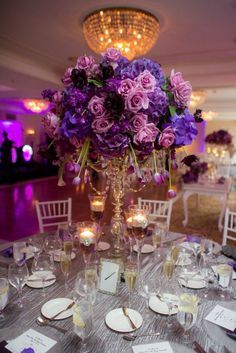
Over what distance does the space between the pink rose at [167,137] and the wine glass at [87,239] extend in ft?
2.06

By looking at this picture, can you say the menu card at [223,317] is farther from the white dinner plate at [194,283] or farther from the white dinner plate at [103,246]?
the white dinner plate at [103,246]

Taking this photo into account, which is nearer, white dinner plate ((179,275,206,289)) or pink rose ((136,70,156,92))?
pink rose ((136,70,156,92))

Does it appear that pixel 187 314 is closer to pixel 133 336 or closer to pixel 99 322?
pixel 133 336

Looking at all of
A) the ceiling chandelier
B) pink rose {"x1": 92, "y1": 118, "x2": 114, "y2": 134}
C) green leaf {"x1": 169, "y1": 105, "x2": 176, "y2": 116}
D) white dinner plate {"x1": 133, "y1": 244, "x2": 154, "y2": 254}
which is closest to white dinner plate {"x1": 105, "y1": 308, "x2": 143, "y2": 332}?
white dinner plate {"x1": 133, "y1": 244, "x2": 154, "y2": 254}

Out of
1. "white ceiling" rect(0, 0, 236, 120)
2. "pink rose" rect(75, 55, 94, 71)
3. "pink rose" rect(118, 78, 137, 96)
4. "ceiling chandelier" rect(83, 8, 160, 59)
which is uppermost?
"white ceiling" rect(0, 0, 236, 120)

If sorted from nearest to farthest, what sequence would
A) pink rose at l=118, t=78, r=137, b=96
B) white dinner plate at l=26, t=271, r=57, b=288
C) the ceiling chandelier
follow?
pink rose at l=118, t=78, r=137, b=96
white dinner plate at l=26, t=271, r=57, b=288
the ceiling chandelier

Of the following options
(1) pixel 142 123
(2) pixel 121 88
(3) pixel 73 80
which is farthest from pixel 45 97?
Answer: (1) pixel 142 123

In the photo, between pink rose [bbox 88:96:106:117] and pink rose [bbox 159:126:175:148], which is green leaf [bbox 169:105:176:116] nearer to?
pink rose [bbox 159:126:175:148]

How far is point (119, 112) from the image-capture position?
1259 mm

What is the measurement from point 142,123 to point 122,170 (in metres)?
0.36

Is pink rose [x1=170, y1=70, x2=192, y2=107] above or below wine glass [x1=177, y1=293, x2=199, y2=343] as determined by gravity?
above

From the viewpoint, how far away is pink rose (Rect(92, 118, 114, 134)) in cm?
126

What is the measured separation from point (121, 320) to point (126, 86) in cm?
101

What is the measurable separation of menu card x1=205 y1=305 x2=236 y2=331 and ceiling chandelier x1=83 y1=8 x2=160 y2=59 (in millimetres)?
2501
